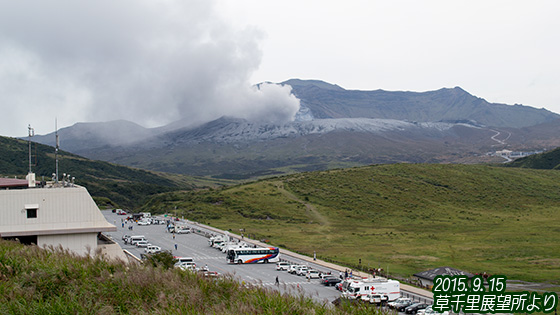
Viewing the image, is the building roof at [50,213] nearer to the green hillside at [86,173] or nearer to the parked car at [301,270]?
the parked car at [301,270]

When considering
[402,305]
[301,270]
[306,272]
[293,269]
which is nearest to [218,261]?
[293,269]

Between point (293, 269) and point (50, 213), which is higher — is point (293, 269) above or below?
below

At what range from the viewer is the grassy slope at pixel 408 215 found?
56.5m

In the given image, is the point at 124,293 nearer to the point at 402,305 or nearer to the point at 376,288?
the point at 402,305

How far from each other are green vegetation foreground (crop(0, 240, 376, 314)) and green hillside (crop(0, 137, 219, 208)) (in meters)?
106

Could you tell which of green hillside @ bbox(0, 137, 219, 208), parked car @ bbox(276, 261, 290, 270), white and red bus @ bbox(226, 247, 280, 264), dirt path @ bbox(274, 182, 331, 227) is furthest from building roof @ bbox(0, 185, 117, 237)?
green hillside @ bbox(0, 137, 219, 208)

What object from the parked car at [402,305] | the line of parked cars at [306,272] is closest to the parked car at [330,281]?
the line of parked cars at [306,272]

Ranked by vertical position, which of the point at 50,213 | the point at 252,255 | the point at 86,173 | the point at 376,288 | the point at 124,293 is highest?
the point at 86,173

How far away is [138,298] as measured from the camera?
11.1 meters

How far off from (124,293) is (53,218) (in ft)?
36.2

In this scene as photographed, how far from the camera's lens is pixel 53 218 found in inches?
821

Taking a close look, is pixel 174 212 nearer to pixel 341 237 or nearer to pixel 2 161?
pixel 341 237

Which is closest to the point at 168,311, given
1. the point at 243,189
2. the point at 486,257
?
the point at 486,257

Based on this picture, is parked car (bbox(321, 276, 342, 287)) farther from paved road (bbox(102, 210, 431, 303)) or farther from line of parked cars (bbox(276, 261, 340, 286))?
paved road (bbox(102, 210, 431, 303))
